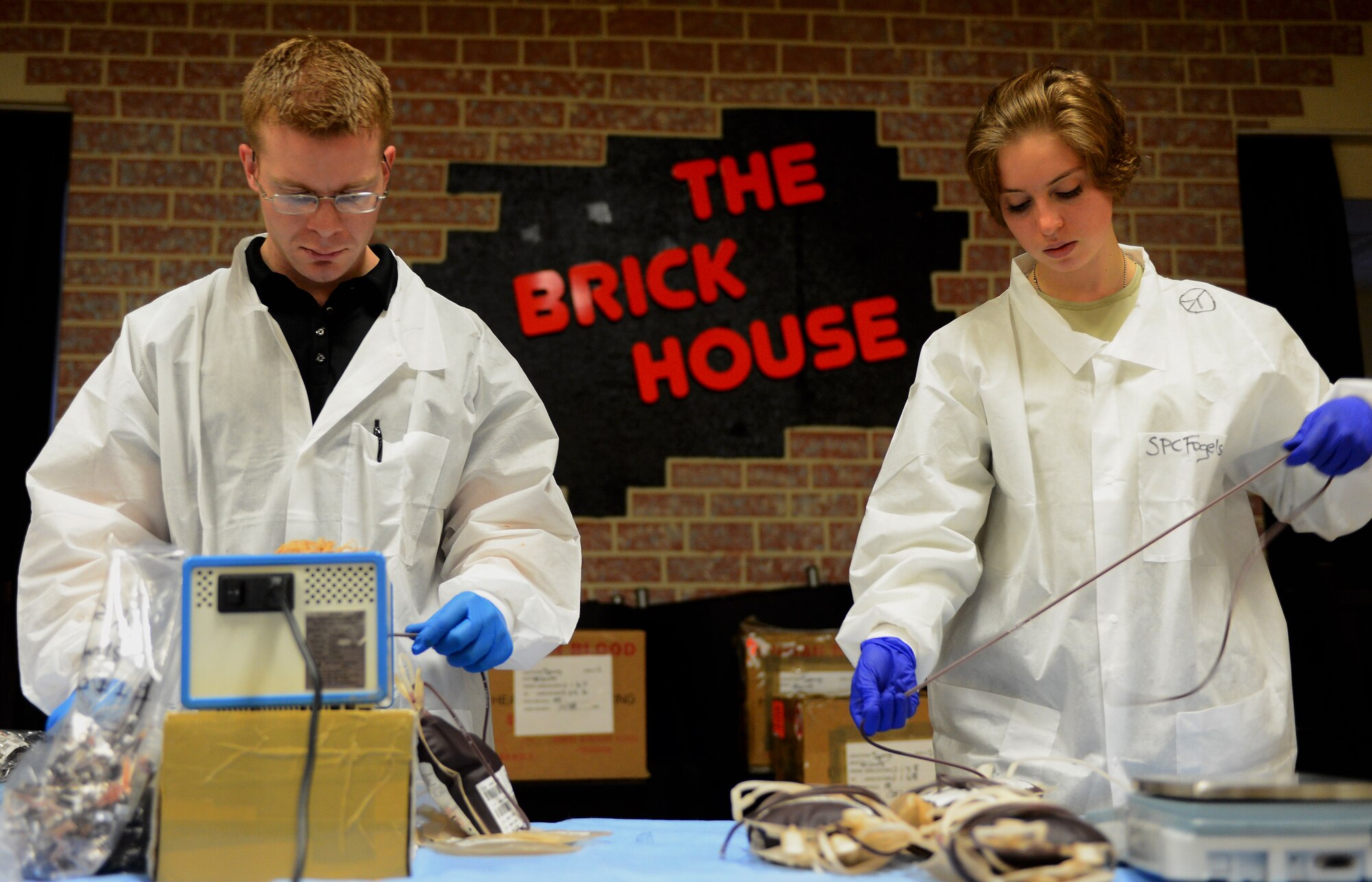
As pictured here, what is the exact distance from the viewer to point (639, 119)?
350 cm

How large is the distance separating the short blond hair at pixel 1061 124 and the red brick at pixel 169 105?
96.6 inches

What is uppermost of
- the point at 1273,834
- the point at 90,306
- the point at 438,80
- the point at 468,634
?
the point at 438,80

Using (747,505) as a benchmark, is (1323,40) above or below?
above

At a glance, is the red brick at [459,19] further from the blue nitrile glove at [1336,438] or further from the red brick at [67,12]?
the blue nitrile glove at [1336,438]

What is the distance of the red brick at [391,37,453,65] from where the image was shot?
3465 millimetres

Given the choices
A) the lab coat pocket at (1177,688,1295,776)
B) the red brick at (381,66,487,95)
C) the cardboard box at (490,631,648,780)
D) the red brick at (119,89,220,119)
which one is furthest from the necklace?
the red brick at (119,89,220,119)

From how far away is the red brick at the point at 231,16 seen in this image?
341 centimetres

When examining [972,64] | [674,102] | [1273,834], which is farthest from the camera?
[972,64]

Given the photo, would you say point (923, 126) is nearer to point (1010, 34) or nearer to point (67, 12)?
point (1010, 34)

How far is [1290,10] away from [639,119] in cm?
201

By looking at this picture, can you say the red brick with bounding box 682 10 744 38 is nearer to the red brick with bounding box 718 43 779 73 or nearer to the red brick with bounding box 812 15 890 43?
the red brick with bounding box 718 43 779 73

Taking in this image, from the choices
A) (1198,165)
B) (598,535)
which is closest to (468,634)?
(598,535)

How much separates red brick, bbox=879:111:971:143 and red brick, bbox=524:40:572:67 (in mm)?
932

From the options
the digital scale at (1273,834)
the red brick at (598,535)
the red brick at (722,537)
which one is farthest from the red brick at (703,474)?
the digital scale at (1273,834)
